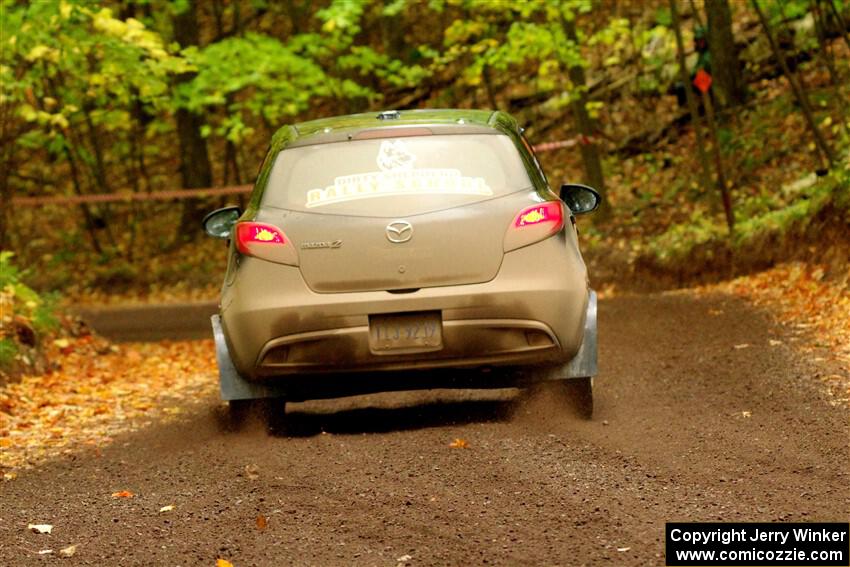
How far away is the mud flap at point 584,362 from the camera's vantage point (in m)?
7.91

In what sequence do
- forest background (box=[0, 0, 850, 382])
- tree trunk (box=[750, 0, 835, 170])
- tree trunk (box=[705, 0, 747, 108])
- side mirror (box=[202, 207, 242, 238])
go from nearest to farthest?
side mirror (box=[202, 207, 242, 238]) → forest background (box=[0, 0, 850, 382]) → tree trunk (box=[750, 0, 835, 170]) → tree trunk (box=[705, 0, 747, 108])

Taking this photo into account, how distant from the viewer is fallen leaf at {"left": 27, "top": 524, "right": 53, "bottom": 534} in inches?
235

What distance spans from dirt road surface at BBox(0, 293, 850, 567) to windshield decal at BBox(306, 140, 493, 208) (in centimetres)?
141

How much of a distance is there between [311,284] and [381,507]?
1987 millimetres

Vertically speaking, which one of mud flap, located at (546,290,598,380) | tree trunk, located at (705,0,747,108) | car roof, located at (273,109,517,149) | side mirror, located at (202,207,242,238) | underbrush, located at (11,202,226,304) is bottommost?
underbrush, located at (11,202,226,304)

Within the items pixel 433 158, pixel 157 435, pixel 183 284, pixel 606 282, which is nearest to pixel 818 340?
pixel 433 158

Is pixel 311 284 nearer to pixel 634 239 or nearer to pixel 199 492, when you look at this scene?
pixel 199 492

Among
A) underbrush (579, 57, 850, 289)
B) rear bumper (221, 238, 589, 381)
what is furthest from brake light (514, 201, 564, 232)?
underbrush (579, 57, 850, 289)

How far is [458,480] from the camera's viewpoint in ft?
20.9

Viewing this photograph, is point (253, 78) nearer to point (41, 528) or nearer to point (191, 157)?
point (191, 157)

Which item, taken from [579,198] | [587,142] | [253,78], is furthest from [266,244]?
[587,142]

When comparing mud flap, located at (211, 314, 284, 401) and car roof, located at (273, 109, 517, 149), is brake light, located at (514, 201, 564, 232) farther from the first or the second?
mud flap, located at (211, 314, 284, 401)

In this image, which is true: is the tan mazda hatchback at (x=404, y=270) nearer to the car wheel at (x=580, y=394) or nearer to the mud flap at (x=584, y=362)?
the mud flap at (x=584, y=362)

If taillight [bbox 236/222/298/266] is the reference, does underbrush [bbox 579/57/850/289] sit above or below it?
below
